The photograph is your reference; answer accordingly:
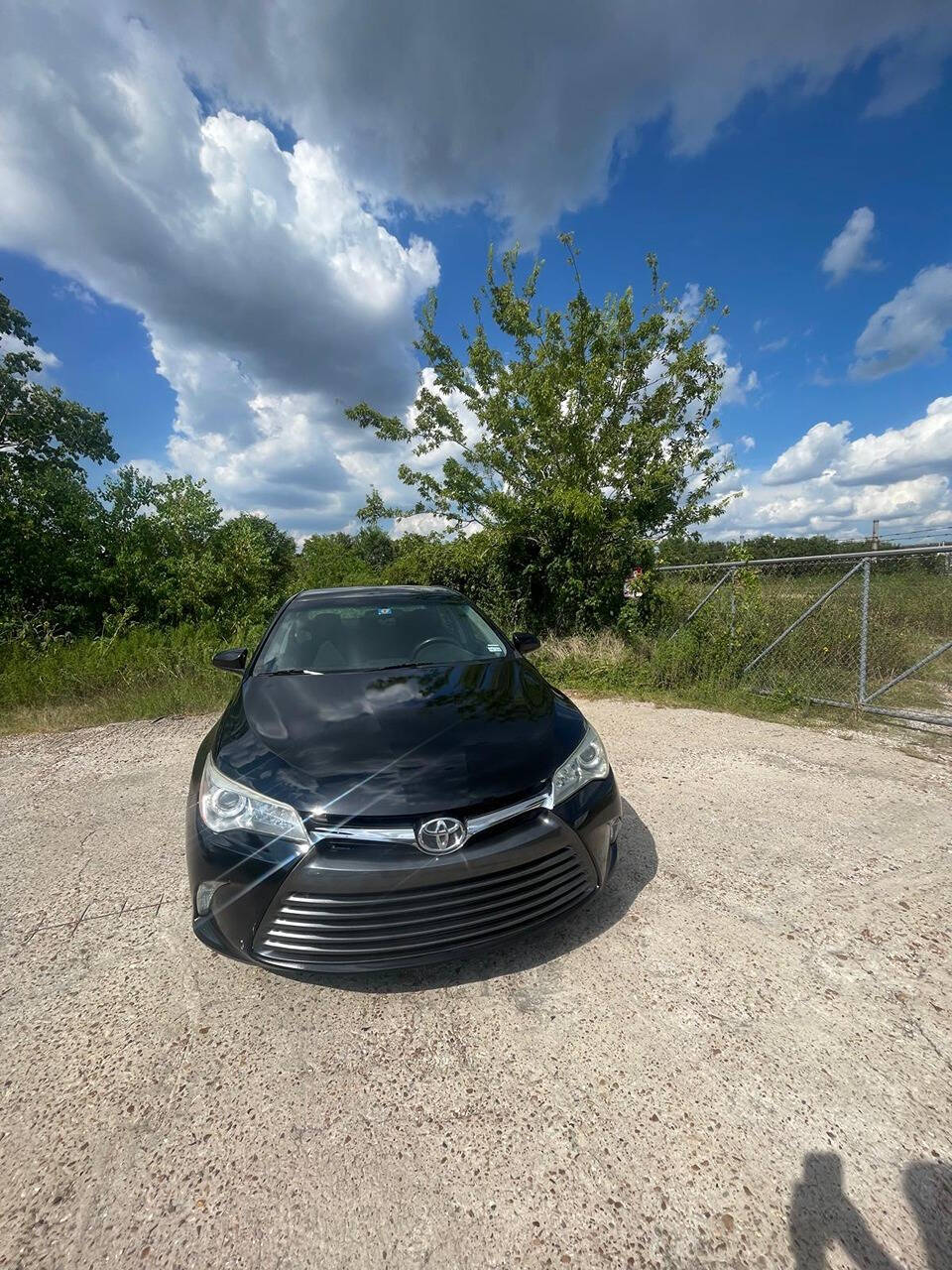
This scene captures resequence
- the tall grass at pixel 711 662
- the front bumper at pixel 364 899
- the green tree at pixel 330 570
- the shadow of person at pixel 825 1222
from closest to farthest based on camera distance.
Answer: the shadow of person at pixel 825 1222 < the front bumper at pixel 364 899 < the tall grass at pixel 711 662 < the green tree at pixel 330 570

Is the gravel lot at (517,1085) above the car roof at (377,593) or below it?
below

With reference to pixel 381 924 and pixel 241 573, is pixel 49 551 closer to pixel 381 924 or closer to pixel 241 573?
pixel 241 573

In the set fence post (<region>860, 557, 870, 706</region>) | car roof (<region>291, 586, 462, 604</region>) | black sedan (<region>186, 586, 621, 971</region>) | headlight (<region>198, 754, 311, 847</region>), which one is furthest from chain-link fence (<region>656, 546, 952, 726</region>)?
headlight (<region>198, 754, 311, 847</region>)

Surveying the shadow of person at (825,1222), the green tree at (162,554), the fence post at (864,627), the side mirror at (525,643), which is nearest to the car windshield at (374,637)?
the side mirror at (525,643)

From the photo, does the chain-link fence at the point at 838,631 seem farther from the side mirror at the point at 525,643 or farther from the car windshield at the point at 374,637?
the car windshield at the point at 374,637

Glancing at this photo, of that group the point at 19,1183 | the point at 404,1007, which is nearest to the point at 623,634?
the point at 404,1007

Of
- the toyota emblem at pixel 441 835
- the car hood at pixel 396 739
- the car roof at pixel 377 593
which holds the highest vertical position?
the car roof at pixel 377 593

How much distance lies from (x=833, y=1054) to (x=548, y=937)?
0.96 meters

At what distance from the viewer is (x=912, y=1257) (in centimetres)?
Answer: 111

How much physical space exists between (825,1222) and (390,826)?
4.61 ft

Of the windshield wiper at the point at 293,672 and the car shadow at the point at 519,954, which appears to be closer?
the car shadow at the point at 519,954

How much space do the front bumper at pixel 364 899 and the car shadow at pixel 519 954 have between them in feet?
0.22

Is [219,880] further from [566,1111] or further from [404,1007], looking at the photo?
[566,1111]

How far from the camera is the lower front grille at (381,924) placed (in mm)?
1588
